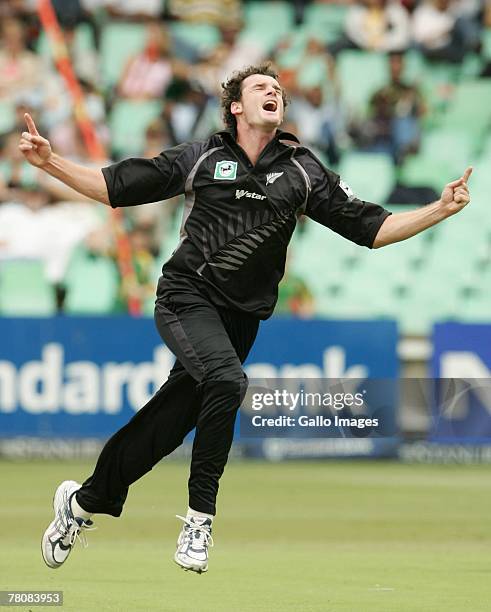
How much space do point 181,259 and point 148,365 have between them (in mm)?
7369

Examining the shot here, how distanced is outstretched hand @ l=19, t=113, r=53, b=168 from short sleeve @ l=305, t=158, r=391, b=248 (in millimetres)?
1245

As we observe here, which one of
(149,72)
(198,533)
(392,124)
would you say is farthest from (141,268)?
(198,533)

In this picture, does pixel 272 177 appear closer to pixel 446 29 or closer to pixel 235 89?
pixel 235 89

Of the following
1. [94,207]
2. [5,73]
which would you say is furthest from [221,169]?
[5,73]

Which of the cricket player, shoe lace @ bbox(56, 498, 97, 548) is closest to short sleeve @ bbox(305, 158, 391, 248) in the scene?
the cricket player

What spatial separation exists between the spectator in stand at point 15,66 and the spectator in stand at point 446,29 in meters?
4.84

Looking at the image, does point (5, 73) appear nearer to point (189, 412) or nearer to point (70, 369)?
point (70, 369)

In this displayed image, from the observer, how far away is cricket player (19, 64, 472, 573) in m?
6.60

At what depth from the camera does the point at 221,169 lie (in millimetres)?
6801

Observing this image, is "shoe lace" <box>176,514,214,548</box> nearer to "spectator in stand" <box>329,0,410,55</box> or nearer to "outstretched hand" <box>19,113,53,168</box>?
"outstretched hand" <box>19,113,53,168</box>

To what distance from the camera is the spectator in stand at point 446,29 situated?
19.0 metres

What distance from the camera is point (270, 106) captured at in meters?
6.90

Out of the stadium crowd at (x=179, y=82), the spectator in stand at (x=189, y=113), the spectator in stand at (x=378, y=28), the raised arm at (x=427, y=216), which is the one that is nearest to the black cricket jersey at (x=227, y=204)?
the raised arm at (x=427, y=216)

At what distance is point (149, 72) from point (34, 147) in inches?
477
